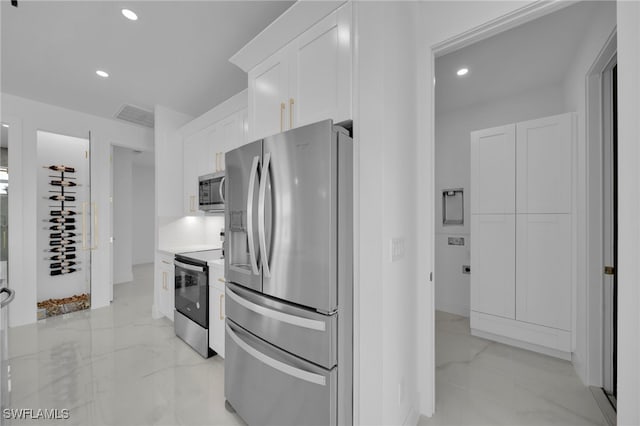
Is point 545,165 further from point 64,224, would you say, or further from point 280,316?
point 64,224

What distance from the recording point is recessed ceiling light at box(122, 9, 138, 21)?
79.3 inches

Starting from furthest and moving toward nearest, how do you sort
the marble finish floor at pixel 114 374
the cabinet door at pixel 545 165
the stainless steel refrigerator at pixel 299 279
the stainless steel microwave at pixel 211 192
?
the stainless steel microwave at pixel 211 192
the cabinet door at pixel 545 165
the marble finish floor at pixel 114 374
the stainless steel refrigerator at pixel 299 279

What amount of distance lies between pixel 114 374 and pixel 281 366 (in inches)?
72.9

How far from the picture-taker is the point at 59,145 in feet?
12.4

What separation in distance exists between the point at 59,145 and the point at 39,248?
4.77 feet

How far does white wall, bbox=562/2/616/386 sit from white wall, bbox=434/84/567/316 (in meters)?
0.96

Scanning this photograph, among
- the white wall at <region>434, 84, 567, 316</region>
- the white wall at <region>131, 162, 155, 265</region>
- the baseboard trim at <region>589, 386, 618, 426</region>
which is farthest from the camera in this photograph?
the white wall at <region>131, 162, 155, 265</region>

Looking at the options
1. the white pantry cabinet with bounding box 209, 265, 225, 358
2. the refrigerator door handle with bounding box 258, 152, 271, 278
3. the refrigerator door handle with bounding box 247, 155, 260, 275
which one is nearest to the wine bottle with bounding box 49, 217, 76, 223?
the white pantry cabinet with bounding box 209, 265, 225, 358

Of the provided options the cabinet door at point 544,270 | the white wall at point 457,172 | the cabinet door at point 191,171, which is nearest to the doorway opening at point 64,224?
the cabinet door at point 191,171

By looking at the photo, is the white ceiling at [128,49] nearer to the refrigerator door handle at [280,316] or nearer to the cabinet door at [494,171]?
the refrigerator door handle at [280,316]

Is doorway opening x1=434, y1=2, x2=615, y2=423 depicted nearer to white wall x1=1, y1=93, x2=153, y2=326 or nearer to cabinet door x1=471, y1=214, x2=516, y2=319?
cabinet door x1=471, y1=214, x2=516, y2=319

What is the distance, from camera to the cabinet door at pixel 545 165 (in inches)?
97.3

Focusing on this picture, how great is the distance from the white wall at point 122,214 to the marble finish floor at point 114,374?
7.40ft

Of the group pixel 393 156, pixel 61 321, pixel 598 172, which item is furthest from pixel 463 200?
pixel 61 321
